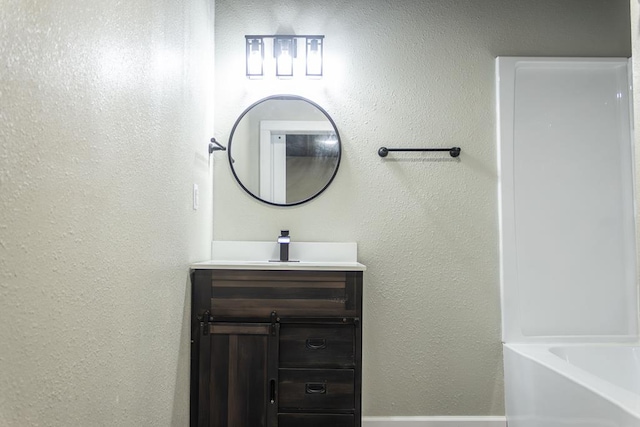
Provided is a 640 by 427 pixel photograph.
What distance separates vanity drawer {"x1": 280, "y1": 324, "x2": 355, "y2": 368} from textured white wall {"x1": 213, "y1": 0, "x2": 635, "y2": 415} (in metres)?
0.47

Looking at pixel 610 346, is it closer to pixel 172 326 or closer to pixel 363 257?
pixel 363 257

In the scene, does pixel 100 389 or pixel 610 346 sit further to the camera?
pixel 610 346

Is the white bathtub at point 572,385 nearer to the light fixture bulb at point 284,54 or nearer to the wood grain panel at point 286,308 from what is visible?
the wood grain panel at point 286,308

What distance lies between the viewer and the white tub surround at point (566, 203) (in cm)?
249

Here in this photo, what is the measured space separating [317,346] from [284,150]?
1.09 meters

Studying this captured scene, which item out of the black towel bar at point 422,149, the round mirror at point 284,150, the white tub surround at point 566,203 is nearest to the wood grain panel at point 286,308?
the round mirror at point 284,150

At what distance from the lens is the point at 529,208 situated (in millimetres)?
2539

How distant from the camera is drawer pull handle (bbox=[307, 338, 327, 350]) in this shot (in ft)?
6.76

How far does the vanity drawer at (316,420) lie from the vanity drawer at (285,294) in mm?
432

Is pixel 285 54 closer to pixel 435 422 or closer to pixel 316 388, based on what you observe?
pixel 316 388

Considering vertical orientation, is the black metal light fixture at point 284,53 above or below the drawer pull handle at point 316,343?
above

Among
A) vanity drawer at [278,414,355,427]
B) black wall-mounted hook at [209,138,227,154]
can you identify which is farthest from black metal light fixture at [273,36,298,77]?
vanity drawer at [278,414,355,427]

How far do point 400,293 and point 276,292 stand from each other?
77 cm

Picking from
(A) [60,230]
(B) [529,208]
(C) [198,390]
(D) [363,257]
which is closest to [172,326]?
(C) [198,390]
